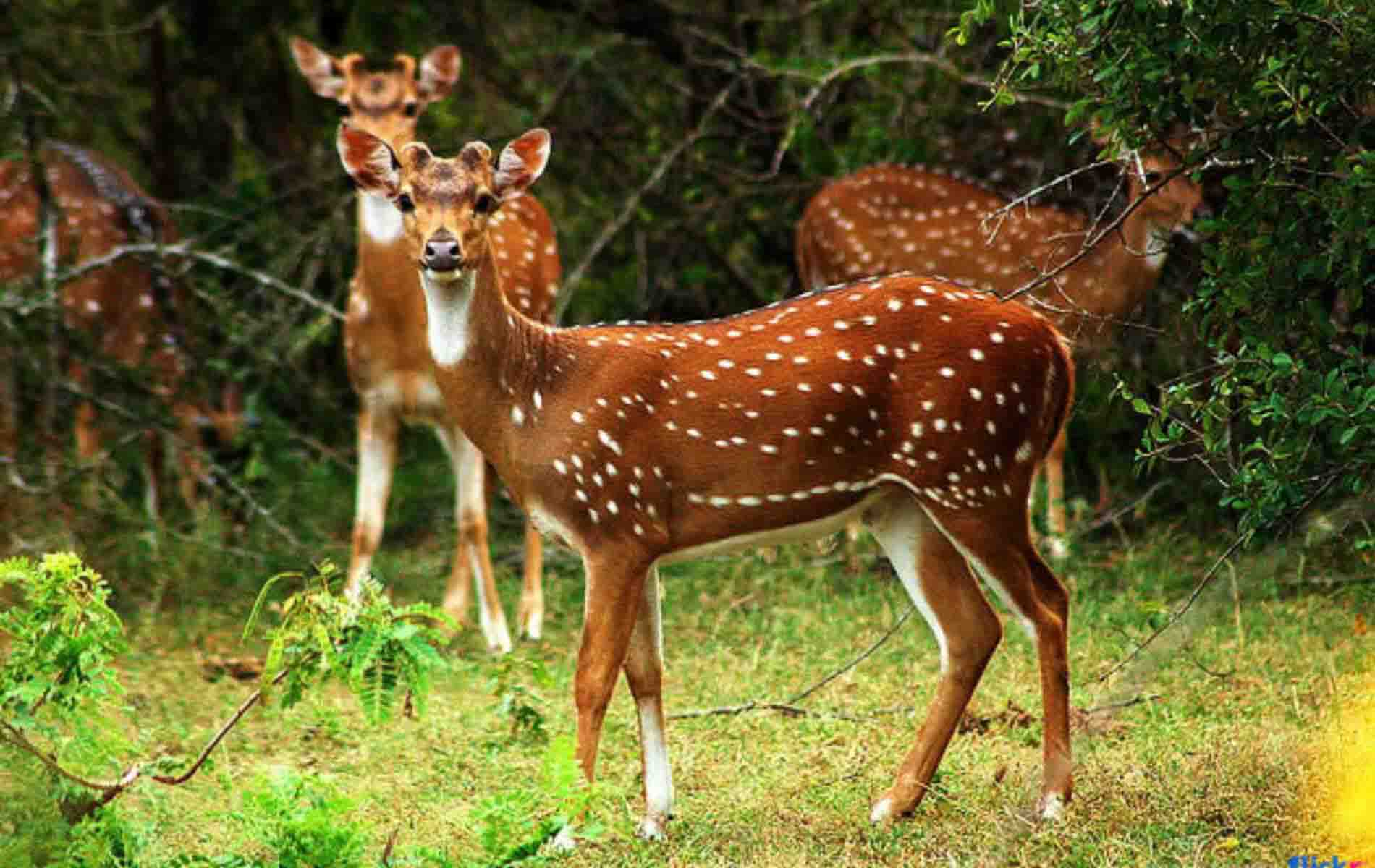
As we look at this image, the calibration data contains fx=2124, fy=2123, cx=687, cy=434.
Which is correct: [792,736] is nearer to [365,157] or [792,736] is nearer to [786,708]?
[786,708]

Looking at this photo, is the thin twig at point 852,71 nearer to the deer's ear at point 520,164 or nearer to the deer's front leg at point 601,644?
the deer's ear at point 520,164

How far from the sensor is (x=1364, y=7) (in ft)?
16.6

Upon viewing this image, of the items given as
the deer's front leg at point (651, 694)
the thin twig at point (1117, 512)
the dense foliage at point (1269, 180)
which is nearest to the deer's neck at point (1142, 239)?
the thin twig at point (1117, 512)

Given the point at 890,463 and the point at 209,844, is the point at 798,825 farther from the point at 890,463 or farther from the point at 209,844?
the point at 209,844

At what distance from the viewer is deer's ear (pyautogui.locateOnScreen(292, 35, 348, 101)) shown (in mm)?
9297

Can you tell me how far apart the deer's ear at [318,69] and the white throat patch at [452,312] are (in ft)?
11.0

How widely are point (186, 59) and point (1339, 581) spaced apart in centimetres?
769

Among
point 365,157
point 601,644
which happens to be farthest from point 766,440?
point 365,157

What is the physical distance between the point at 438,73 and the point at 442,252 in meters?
3.54

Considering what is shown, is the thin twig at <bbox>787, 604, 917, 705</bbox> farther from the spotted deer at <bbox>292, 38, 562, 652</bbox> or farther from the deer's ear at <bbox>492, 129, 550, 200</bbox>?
the spotted deer at <bbox>292, 38, 562, 652</bbox>

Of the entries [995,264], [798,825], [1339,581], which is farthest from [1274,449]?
[995,264]

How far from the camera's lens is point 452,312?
6.20 metres

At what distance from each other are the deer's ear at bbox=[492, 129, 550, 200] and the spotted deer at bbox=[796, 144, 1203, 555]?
298 centimetres

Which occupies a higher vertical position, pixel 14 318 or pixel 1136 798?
pixel 1136 798
